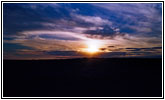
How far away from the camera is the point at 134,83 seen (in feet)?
21.8

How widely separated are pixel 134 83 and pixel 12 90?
5.94m

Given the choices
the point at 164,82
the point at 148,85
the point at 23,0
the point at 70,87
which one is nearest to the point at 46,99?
the point at 70,87

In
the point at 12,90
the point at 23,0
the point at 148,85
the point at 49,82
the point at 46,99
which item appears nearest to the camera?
the point at 46,99

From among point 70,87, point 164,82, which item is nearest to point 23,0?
point 70,87

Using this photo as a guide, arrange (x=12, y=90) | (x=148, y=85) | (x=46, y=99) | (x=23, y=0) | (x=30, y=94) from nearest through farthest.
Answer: (x=46, y=99) < (x=23, y=0) < (x=30, y=94) < (x=12, y=90) < (x=148, y=85)

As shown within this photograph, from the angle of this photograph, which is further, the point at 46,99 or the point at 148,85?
the point at 148,85

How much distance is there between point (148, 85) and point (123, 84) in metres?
1.21

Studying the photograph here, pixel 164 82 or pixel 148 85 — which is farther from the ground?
pixel 164 82

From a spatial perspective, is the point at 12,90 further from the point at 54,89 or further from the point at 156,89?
the point at 156,89

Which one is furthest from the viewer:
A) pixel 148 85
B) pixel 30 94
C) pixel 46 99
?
pixel 148 85

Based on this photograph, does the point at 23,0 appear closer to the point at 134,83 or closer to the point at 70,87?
the point at 70,87

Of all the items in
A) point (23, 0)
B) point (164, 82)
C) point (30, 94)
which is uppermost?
point (23, 0)

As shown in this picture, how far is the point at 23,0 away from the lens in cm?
484

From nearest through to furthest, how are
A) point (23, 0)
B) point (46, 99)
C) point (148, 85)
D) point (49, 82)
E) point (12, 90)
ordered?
point (46, 99) < point (23, 0) < point (12, 90) < point (148, 85) < point (49, 82)
